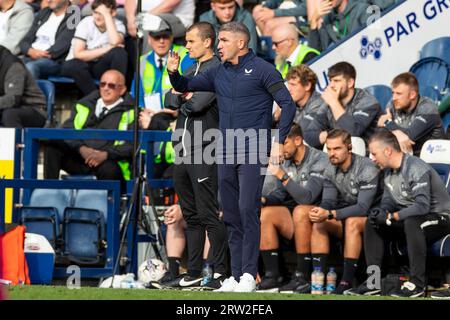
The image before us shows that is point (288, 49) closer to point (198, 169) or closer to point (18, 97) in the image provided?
point (18, 97)

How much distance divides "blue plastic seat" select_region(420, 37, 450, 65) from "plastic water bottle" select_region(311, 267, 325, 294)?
2.69 m

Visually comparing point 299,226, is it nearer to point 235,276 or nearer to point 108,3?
point 235,276

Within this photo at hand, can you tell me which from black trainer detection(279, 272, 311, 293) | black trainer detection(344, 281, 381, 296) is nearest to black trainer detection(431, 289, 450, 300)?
Answer: black trainer detection(344, 281, 381, 296)

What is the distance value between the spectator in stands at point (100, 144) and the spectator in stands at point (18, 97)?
0.34 meters

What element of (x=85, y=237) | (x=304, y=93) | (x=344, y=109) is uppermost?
(x=304, y=93)

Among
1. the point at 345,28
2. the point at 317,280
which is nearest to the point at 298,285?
the point at 317,280

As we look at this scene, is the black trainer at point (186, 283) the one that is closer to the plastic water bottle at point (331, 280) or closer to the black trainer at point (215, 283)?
the black trainer at point (215, 283)

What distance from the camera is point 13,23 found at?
14.2 metres

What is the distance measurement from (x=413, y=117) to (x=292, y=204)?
4.34ft

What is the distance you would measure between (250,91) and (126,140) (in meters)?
2.54

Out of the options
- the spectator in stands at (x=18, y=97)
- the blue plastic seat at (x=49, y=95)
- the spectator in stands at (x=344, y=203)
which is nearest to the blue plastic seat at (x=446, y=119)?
the spectator in stands at (x=344, y=203)

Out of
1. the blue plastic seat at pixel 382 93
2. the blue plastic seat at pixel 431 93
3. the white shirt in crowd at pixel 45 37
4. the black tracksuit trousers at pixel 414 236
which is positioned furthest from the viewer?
the white shirt in crowd at pixel 45 37

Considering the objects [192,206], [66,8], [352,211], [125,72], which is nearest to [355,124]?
[352,211]

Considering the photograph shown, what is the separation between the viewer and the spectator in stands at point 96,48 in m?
13.6
